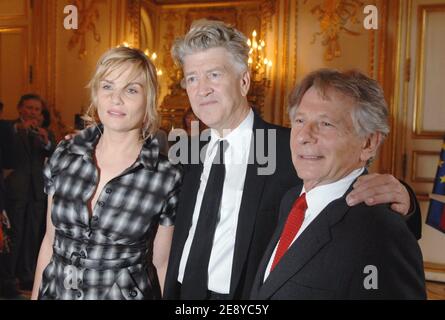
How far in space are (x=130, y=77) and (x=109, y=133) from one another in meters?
0.21

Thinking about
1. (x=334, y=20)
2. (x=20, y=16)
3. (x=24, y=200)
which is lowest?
(x=24, y=200)

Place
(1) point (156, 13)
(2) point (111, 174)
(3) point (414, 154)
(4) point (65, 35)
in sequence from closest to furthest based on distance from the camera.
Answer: (2) point (111, 174), (3) point (414, 154), (4) point (65, 35), (1) point (156, 13)

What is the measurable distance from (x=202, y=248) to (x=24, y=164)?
263cm

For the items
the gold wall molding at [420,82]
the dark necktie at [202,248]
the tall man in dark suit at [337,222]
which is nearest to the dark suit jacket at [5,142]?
the dark necktie at [202,248]

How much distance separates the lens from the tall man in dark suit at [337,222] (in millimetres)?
1062

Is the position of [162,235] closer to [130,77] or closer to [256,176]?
[256,176]

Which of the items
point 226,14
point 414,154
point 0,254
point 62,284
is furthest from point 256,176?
point 226,14

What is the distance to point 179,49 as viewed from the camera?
163 cm

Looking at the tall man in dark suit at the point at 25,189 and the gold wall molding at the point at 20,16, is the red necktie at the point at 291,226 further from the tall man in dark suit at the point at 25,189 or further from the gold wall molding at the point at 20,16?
→ the gold wall molding at the point at 20,16

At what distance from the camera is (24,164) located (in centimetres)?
371

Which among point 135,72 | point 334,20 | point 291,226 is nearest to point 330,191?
point 291,226

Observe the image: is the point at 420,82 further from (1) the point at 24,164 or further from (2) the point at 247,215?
(2) the point at 247,215

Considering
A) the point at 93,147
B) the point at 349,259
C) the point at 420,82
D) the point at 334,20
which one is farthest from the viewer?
the point at 334,20

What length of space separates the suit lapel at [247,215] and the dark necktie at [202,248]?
79mm
